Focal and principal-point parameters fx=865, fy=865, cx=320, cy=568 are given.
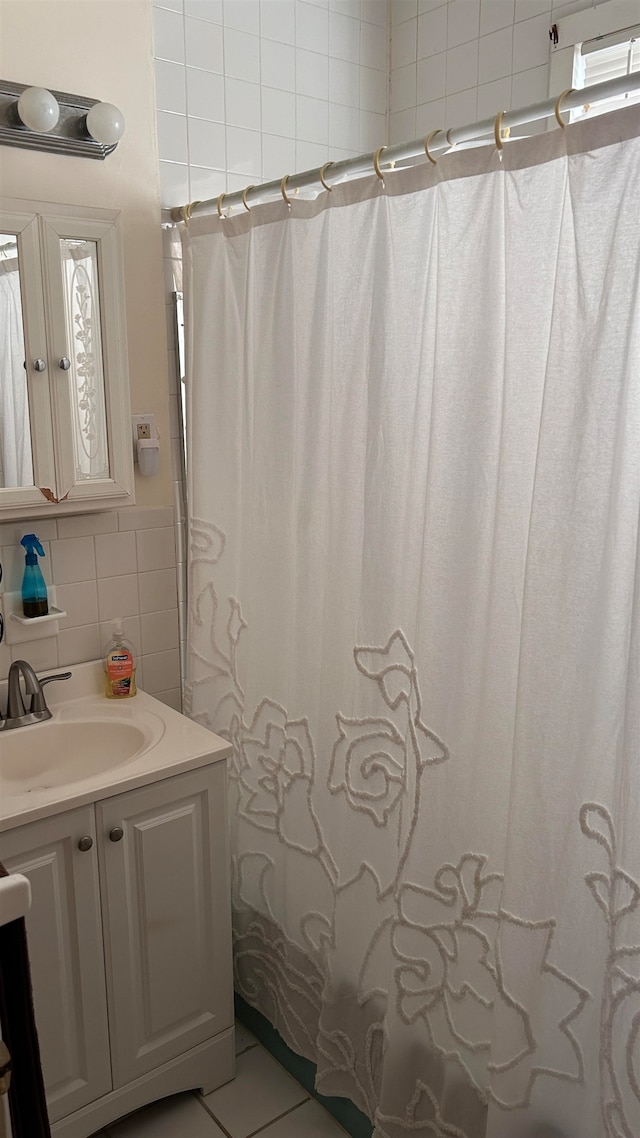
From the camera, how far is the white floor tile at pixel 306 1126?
190cm

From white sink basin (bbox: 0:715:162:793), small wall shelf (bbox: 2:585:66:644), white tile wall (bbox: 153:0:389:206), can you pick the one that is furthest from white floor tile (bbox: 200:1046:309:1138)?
white tile wall (bbox: 153:0:389:206)

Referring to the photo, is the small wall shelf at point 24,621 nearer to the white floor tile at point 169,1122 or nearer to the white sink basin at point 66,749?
the white sink basin at point 66,749

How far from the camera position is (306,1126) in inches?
75.9

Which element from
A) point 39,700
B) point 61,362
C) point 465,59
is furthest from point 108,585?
point 465,59

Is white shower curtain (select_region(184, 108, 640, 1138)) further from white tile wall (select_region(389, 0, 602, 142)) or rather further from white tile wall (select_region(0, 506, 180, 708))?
white tile wall (select_region(389, 0, 602, 142))

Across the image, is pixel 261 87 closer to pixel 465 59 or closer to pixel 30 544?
pixel 465 59

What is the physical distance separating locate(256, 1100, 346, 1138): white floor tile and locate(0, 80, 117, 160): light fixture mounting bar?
86.5 inches

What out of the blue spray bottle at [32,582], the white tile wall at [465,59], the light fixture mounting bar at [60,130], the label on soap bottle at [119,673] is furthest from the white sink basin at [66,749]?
the white tile wall at [465,59]

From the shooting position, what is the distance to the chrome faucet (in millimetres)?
1936

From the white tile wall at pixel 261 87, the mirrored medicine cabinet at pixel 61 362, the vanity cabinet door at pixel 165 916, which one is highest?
the white tile wall at pixel 261 87

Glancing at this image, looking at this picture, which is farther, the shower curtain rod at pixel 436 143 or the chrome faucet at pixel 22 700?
the chrome faucet at pixel 22 700

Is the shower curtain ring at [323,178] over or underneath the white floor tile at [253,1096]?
over

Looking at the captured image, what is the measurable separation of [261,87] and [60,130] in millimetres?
666

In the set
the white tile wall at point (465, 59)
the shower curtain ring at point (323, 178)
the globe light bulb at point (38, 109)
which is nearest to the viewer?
Result: the shower curtain ring at point (323, 178)
